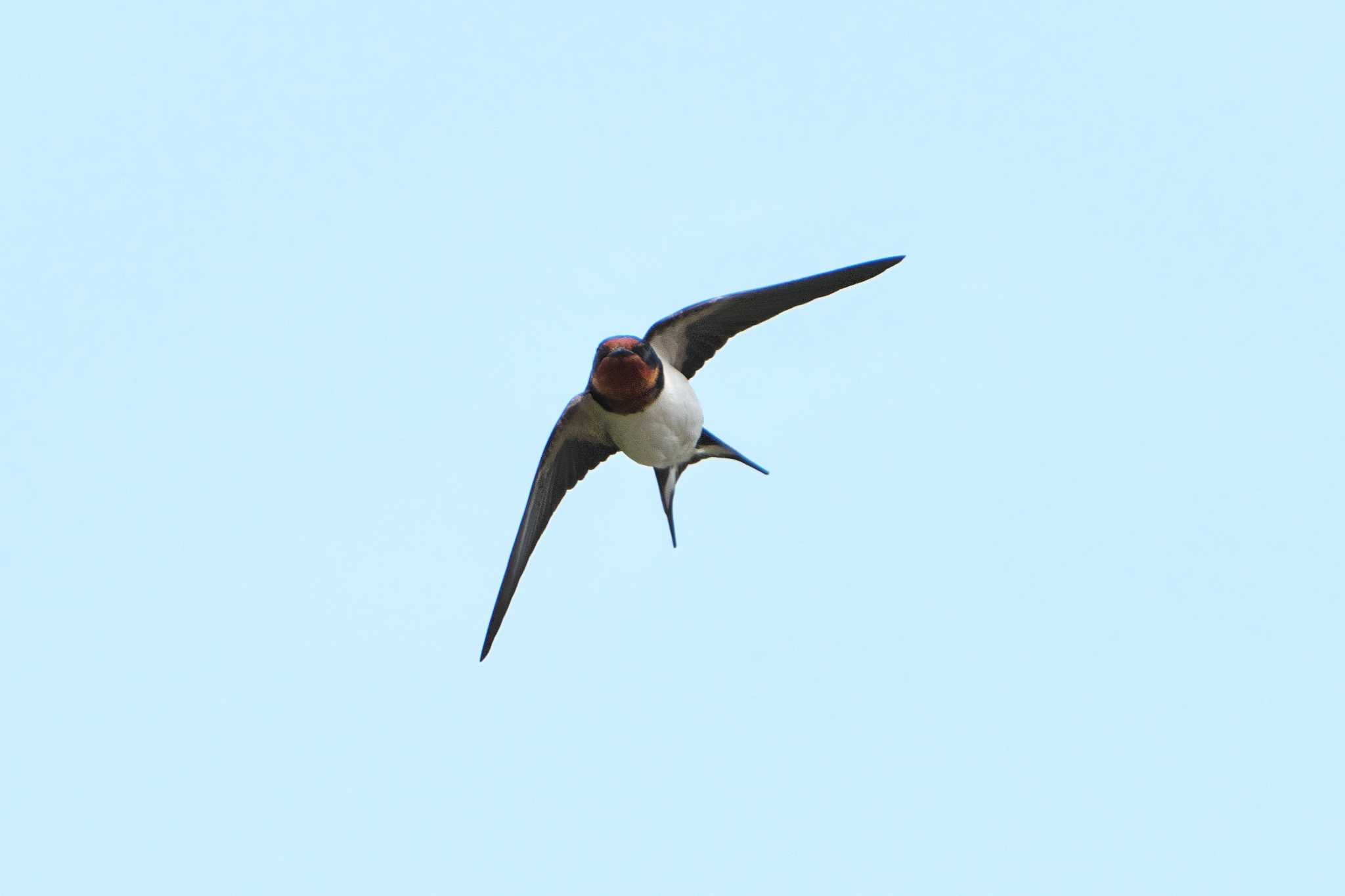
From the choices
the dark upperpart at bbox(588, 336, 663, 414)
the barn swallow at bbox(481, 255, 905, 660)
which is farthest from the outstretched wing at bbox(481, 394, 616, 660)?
the dark upperpart at bbox(588, 336, 663, 414)

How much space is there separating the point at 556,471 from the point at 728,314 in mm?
1168

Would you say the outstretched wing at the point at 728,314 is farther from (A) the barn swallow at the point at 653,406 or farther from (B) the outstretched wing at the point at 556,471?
(B) the outstretched wing at the point at 556,471

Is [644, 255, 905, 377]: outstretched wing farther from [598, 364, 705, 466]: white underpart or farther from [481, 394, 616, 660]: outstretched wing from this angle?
[481, 394, 616, 660]: outstretched wing

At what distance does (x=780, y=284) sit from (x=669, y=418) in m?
0.82

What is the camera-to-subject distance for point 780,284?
8156 millimetres

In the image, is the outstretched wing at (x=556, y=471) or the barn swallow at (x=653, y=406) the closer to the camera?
the barn swallow at (x=653, y=406)

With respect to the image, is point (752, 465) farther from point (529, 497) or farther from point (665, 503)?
point (529, 497)

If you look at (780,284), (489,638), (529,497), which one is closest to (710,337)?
(780,284)

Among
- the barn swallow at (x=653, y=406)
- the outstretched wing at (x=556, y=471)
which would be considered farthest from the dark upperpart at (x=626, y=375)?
the outstretched wing at (x=556, y=471)

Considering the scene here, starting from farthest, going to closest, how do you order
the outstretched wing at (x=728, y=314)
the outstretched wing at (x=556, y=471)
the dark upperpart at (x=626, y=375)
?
the outstretched wing at (x=556, y=471), the outstretched wing at (x=728, y=314), the dark upperpart at (x=626, y=375)

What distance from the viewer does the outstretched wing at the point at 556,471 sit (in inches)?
329

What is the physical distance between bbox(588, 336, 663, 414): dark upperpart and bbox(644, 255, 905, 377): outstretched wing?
0.39 metres

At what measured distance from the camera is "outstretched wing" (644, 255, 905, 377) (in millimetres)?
8055

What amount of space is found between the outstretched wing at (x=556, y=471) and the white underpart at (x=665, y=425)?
150 mm
